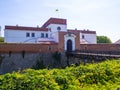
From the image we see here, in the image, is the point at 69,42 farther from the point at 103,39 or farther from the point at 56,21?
the point at 103,39

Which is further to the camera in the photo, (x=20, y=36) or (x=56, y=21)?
(x=56, y=21)

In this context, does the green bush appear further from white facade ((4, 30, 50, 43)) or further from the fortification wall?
white facade ((4, 30, 50, 43))

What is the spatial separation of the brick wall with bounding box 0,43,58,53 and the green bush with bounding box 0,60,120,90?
23.9 m

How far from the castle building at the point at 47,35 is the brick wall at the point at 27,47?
2.37 m

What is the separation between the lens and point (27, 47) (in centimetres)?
3303

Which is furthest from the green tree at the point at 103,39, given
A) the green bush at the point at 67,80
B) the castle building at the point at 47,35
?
the green bush at the point at 67,80

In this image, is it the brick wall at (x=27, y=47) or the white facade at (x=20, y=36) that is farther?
the white facade at (x=20, y=36)

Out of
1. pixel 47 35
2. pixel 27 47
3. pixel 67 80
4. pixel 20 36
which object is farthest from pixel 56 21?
pixel 67 80

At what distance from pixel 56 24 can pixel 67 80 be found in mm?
39304

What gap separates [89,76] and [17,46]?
82.2 feet

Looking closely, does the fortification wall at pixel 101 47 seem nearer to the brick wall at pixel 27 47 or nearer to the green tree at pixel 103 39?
the brick wall at pixel 27 47

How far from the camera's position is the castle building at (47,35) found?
37.1 metres

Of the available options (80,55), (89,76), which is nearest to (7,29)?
(80,55)

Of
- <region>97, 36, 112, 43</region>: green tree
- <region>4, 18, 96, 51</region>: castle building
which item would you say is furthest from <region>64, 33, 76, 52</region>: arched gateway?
<region>97, 36, 112, 43</region>: green tree
